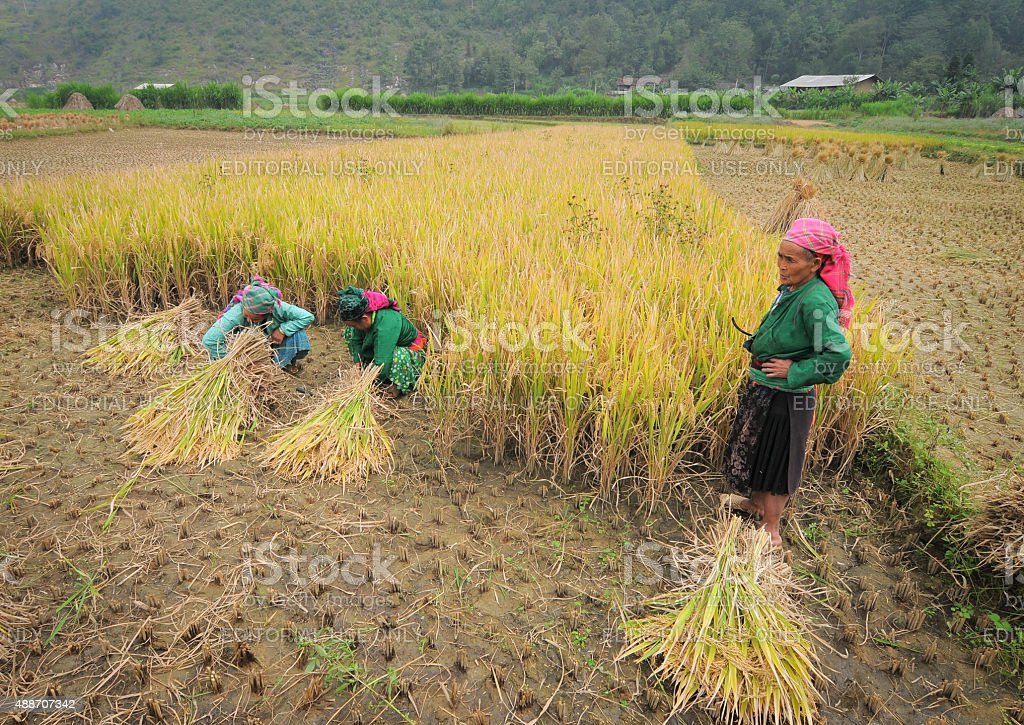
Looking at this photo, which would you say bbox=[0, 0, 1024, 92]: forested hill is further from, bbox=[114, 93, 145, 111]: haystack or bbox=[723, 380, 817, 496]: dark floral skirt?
bbox=[723, 380, 817, 496]: dark floral skirt

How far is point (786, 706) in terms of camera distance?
1.44 meters

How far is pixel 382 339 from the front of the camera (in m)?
2.97

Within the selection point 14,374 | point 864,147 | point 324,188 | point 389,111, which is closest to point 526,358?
point 14,374

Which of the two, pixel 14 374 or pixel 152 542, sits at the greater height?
pixel 14 374

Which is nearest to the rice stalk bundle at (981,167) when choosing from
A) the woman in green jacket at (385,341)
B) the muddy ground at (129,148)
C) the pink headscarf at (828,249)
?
the pink headscarf at (828,249)

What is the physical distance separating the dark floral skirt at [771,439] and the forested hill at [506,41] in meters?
54.5

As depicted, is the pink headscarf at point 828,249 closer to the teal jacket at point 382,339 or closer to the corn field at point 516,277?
the corn field at point 516,277

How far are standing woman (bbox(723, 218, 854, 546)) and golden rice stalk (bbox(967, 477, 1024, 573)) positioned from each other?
0.65 meters

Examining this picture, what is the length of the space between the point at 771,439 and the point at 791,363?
0.32 metres

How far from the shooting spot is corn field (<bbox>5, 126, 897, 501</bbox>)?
2.34 metres

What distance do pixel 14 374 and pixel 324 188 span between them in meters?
3.61

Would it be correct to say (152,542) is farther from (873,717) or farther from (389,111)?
(389,111)

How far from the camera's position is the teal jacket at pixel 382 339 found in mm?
2967

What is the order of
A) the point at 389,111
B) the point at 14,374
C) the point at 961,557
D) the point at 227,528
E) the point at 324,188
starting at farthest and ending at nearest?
1. the point at 389,111
2. the point at 324,188
3. the point at 14,374
4. the point at 227,528
5. the point at 961,557
